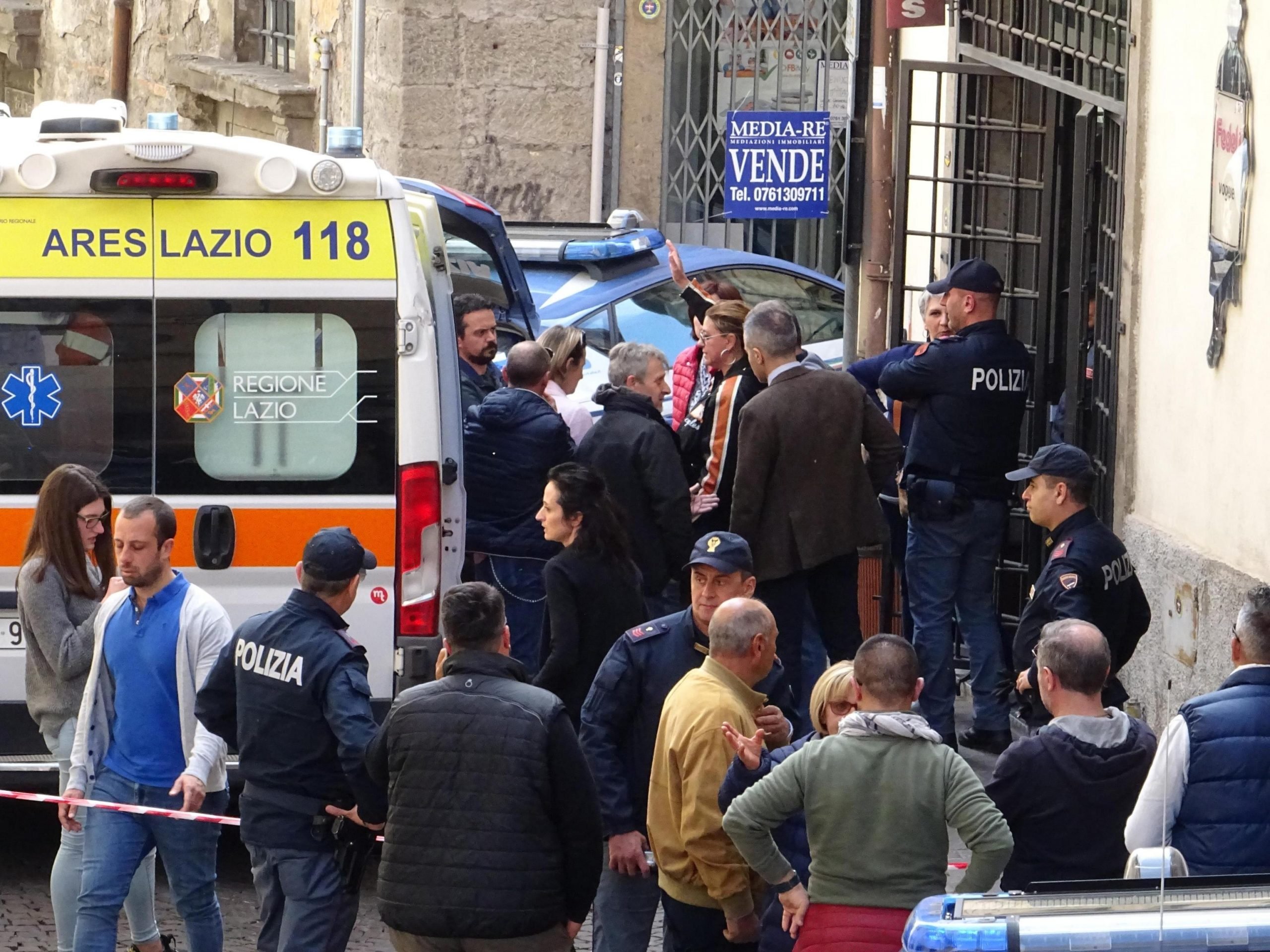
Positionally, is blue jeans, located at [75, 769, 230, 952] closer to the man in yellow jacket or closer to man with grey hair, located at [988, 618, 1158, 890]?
the man in yellow jacket

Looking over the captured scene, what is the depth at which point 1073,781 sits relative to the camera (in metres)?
4.64

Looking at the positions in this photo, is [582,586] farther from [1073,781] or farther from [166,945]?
[1073,781]

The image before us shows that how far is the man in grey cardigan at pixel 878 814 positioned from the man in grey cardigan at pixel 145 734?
1.80m

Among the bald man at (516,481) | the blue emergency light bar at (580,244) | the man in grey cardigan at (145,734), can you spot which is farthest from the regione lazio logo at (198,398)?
the blue emergency light bar at (580,244)

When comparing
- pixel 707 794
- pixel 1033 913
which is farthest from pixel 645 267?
pixel 1033 913

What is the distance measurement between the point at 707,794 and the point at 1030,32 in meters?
5.68

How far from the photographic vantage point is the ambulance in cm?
658

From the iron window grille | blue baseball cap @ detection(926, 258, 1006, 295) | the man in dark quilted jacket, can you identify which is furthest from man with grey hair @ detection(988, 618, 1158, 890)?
the iron window grille

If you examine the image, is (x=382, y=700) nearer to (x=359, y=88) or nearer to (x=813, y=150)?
(x=813, y=150)

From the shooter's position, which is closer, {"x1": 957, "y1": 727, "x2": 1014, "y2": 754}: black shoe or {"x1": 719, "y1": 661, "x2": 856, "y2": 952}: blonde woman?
{"x1": 719, "y1": 661, "x2": 856, "y2": 952}: blonde woman

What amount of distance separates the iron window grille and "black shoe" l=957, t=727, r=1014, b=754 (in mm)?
2627

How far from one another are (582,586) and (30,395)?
74.2 inches

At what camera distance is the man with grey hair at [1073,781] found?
4.64m

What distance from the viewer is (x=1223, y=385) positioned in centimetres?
756
